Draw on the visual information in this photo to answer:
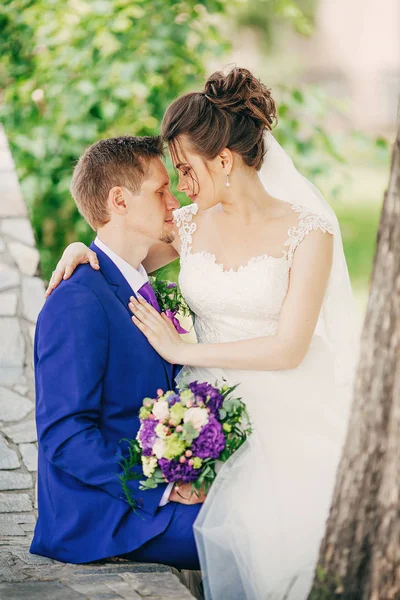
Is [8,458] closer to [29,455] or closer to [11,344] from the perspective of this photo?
[29,455]

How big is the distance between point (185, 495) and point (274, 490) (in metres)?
0.31

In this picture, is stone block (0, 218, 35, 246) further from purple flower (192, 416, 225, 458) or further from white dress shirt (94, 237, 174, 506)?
purple flower (192, 416, 225, 458)

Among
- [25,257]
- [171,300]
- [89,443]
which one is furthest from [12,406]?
[89,443]

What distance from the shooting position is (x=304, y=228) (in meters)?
3.27

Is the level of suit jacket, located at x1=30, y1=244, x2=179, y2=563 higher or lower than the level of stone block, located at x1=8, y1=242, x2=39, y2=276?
lower

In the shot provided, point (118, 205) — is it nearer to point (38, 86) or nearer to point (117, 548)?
point (117, 548)

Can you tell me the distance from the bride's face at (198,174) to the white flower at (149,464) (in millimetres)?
1055

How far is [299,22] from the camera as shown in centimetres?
746

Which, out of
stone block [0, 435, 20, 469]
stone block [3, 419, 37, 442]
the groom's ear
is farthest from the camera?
stone block [3, 419, 37, 442]

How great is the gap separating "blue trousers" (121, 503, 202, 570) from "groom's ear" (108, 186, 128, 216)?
113 centimetres

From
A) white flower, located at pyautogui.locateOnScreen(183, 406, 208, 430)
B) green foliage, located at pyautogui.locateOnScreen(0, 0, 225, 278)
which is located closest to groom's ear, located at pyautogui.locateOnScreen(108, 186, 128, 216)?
white flower, located at pyautogui.locateOnScreen(183, 406, 208, 430)

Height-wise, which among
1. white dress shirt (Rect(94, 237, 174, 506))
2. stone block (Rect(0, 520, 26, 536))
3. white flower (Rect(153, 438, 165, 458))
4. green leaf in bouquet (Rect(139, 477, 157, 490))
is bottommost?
stone block (Rect(0, 520, 26, 536))

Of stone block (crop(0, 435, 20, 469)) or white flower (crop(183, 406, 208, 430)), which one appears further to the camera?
stone block (crop(0, 435, 20, 469))

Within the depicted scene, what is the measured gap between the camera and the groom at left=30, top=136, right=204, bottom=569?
291 centimetres
